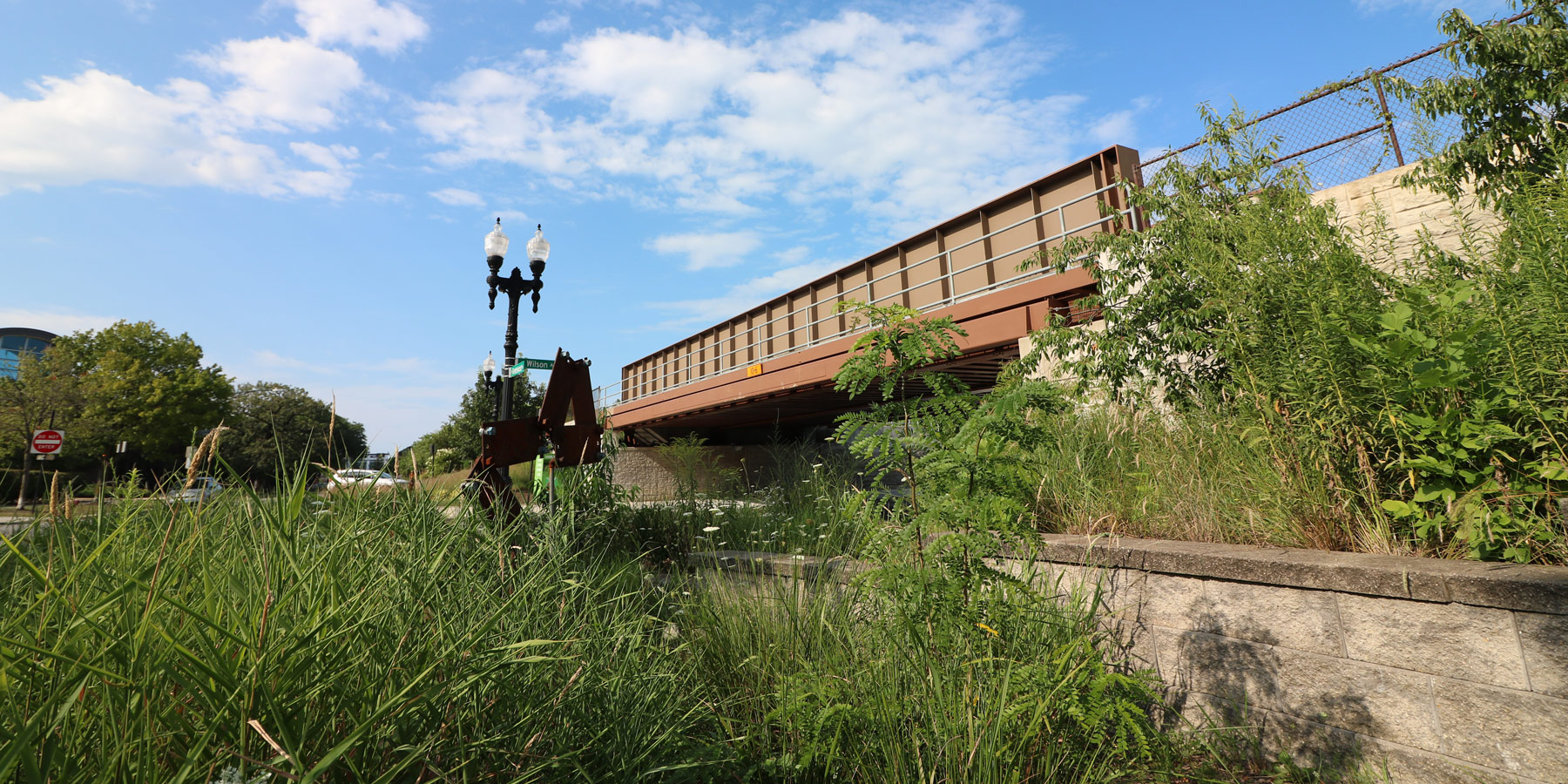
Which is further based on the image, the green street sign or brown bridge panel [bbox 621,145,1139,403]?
brown bridge panel [bbox 621,145,1139,403]

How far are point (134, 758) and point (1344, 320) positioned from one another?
14.6 ft

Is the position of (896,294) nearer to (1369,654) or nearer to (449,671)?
(1369,654)

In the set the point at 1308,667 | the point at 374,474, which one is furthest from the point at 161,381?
the point at 1308,667

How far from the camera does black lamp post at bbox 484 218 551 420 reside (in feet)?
36.6

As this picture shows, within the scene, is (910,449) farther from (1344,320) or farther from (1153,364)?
(1153,364)

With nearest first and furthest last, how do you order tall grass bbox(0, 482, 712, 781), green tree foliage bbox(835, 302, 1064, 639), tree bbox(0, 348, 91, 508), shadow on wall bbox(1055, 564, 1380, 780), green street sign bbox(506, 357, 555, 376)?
tall grass bbox(0, 482, 712, 781) < green tree foliage bbox(835, 302, 1064, 639) < shadow on wall bbox(1055, 564, 1380, 780) < green street sign bbox(506, 357, 555, 376) < tree bbox(0, 348, 91, 508)

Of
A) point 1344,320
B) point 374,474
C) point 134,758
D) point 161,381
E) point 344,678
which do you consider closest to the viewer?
point 134,758

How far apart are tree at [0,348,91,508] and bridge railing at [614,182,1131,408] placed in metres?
22.4

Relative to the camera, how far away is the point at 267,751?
136 cm

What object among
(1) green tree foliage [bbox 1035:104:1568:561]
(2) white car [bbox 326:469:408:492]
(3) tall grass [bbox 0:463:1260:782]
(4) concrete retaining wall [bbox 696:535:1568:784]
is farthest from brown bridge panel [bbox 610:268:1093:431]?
(2) white car [bbox 326:469:408:492]

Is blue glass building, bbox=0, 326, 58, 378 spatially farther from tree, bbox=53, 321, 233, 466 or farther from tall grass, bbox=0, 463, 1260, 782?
tall grass, bbox=0, 463, 1260, 782

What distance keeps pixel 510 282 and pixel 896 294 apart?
8328 mm

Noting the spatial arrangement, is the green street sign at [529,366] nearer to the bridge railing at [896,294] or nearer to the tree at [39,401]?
the bridge railing at [896,294]

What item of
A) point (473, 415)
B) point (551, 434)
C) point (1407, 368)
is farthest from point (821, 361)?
point (473, 415)
